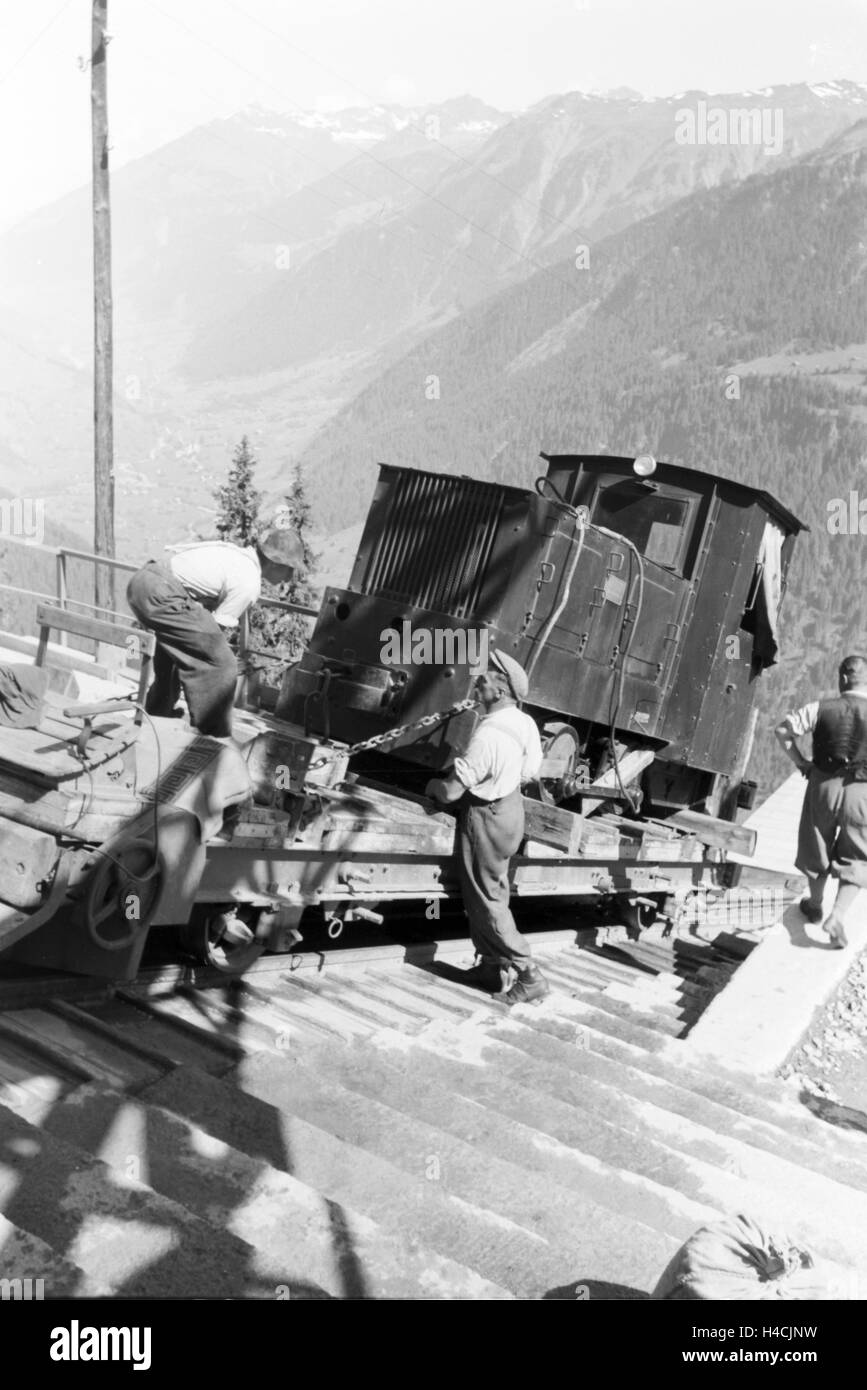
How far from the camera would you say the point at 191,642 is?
17.8ft

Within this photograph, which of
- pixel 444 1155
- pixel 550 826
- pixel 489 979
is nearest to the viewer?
pixel 444 1155

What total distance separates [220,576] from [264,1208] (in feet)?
9.90

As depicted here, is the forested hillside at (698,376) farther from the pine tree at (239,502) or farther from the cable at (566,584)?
the cable at (566,584)

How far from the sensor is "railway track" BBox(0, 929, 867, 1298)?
9.93ft

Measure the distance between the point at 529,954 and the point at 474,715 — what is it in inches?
58.4

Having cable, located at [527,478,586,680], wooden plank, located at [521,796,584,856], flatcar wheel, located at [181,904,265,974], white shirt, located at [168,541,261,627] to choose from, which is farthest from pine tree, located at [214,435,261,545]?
flatcar wheel, located at [181,904,265,974]

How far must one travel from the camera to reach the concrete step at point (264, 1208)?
3016 millimetres

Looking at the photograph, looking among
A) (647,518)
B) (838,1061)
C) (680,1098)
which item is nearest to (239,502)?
(647,518)

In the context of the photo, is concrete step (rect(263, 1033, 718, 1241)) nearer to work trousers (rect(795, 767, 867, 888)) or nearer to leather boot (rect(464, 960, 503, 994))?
leather boot (rect(464, 960, 503, 994))

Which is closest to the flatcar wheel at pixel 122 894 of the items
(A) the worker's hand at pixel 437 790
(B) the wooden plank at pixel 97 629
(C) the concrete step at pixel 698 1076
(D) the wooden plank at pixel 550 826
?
(B) the wooden plank at pixel 97 629

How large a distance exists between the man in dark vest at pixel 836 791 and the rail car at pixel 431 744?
1.00 m

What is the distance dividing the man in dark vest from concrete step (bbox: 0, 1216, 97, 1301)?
5940 mm

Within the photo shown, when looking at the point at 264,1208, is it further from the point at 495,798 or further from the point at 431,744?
the point at 431,744

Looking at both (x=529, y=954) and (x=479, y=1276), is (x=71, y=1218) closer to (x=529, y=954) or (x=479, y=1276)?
(x=479, y=1276)
